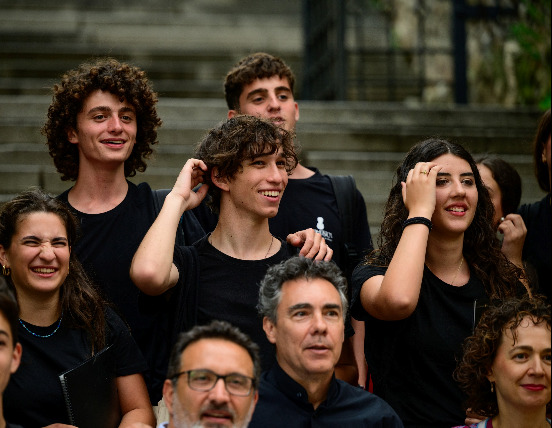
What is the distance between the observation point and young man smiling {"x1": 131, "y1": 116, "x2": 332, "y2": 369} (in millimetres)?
4133

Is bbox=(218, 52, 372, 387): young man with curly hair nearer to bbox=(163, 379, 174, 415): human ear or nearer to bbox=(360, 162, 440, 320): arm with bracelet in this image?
bbox=(360, 162, 440, 320): arm with bracelet

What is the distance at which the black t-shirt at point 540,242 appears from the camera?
498 cm

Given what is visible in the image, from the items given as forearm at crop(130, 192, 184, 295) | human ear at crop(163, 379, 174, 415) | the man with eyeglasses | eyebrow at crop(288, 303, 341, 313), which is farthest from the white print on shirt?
human ear at crop(163, 379, 174, 415)

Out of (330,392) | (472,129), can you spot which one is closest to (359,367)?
(330,392)

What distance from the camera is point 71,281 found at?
14.1 ft

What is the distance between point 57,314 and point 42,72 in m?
6.73

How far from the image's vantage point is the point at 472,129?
8.11 m

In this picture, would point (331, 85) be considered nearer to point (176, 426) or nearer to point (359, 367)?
point (359, 367)

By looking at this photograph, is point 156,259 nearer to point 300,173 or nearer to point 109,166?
point 109,166

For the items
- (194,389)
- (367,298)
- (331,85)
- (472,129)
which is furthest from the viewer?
(331,85)

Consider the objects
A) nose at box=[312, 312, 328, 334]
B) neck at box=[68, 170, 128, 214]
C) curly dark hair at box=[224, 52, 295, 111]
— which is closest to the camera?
nose at box=[312, 312, 328, 334]

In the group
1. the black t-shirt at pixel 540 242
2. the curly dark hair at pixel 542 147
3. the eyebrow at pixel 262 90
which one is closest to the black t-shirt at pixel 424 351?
the black t-shirt at pixel 540 242

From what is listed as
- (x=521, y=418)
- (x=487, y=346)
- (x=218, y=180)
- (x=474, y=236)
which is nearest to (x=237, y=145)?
(x=218, y=180)

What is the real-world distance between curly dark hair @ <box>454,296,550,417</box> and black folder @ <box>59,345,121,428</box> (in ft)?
4.58
